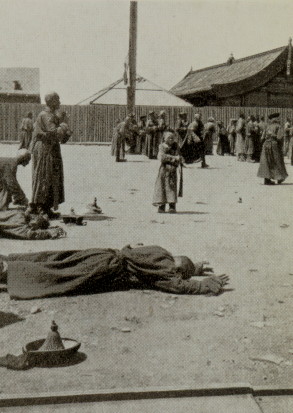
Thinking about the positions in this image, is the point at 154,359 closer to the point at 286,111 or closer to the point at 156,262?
the point at 156,262

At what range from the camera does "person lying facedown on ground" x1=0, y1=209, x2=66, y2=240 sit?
9.65m

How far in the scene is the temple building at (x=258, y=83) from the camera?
33.9 metres

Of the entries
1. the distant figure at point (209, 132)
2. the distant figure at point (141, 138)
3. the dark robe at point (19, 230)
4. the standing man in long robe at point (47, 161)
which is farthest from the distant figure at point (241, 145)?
the dark robe at point (19, 230)

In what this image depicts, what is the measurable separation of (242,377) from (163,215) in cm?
741

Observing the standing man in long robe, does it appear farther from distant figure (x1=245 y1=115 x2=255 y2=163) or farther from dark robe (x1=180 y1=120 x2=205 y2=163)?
distant figure (x1=245 y1=115 x2=255 y2=163)

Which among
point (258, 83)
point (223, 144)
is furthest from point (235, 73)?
point (223, 144)

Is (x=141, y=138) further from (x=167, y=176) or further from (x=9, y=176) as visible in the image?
(x=9, y=176)

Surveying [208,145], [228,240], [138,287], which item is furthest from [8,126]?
[138,287]

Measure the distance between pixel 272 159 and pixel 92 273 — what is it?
38.4 feet

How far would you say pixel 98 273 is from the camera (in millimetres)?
6742

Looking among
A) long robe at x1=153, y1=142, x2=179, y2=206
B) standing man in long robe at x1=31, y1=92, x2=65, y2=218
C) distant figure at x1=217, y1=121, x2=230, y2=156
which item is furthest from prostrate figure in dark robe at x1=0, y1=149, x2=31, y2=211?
distant figure at x1=217, y1=121, x2=230, y2=156

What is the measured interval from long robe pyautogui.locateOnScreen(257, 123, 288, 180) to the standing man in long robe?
7.75m

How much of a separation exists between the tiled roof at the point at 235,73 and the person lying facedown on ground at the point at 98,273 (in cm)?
2802

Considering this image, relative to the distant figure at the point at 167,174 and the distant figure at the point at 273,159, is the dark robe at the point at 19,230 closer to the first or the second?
the distant figure at the point at 167,174
